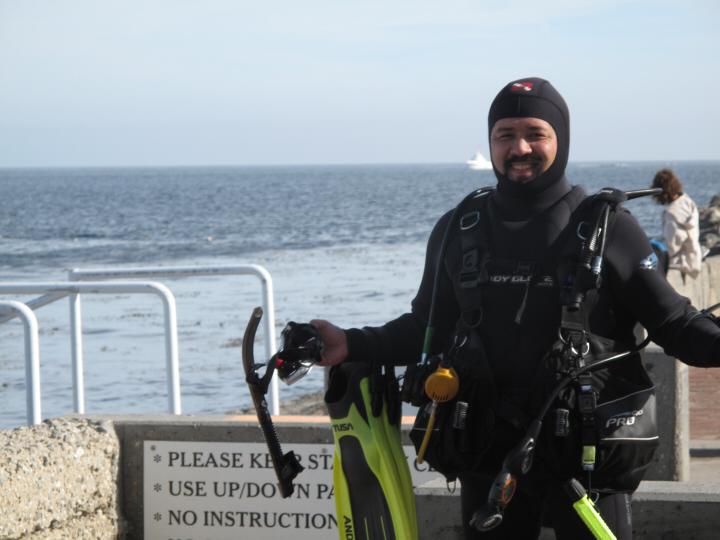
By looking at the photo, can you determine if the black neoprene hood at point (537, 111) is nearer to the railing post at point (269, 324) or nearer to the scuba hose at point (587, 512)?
the scuba hose at point (587, 512)

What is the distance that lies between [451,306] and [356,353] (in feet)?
1.04

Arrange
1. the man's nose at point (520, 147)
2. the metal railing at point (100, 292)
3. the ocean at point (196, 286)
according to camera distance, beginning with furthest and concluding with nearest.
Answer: the ocean at point (196, 286)
the metal railing at point (100, 292)
the man's nose at point (520, 147)

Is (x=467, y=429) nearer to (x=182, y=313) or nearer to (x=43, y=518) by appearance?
(x=43, y=518)

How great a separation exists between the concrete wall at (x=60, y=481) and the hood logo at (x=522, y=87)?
2585 millimetres

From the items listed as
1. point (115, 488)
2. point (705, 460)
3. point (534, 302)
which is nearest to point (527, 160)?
point (534, 302)

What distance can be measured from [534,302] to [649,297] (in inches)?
11.1

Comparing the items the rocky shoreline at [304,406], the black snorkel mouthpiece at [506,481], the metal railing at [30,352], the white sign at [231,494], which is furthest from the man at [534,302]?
the rocky shoreline at [304,406]

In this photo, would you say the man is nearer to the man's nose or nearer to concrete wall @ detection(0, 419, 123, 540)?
the man's nose

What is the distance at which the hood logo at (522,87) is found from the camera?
3.23 metres

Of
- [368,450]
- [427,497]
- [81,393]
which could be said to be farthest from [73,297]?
[368,450]

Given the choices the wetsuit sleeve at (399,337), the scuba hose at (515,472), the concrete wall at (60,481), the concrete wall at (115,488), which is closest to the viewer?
the scuba hose at (515,472)

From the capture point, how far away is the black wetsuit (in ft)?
10.1

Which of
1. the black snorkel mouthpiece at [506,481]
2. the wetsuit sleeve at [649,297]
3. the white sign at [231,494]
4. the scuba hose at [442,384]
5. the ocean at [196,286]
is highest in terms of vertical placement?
the wetsuit sleeve at [649,297]

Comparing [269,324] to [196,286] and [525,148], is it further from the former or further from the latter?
[196,286]
